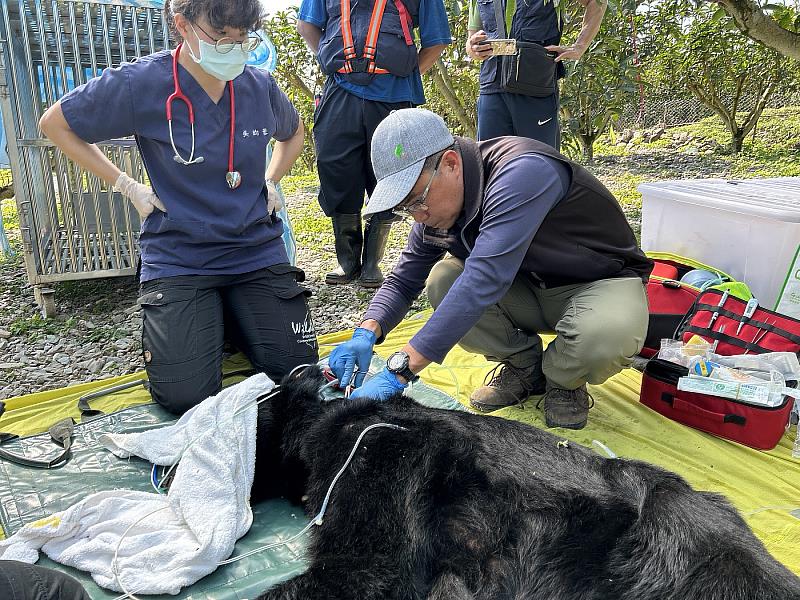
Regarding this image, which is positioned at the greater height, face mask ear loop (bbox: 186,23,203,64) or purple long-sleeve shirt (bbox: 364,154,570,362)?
face mask ear loop (bbox: 186,23,203,64)

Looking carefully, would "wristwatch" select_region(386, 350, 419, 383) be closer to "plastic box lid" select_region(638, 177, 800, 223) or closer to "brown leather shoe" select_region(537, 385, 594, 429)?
"brown leather shoe" select_region(537, 385, 594, 429)

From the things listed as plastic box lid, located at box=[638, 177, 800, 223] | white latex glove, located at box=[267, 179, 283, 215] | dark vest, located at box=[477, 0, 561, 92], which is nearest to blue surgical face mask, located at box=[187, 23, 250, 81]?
white latex glove, located at box=[267, 179, 283, 215]

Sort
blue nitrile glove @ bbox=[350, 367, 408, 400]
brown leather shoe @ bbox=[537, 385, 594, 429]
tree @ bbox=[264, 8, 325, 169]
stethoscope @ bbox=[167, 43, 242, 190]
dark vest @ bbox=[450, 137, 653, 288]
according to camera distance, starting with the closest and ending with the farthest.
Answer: blue nitrile glove @ bbox=[350, 367, 408, 400]
dark vest @ bbox=[450, 137, 653, 288]
brown leather shoe @ bbox=[537, 385, 594, 429]
stethoscope @ bbox=[167, 43, 242, 190]
tree @ bbox=[264, 8, 325, 169]

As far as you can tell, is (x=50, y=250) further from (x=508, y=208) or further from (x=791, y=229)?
(x=791, y=229)

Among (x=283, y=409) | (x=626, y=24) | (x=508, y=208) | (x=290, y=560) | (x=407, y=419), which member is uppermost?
(x=626, y=24)

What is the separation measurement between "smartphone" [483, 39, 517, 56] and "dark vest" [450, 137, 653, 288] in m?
1.38

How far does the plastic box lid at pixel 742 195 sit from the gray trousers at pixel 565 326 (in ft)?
2.80

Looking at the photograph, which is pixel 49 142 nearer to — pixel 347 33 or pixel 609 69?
pixel 347 33

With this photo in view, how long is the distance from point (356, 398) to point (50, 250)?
2.68m

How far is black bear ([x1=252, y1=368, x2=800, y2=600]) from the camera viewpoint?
1.23 meters

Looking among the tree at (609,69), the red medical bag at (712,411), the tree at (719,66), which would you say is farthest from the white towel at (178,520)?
the tree at (719,66)

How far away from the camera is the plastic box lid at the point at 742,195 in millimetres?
2764

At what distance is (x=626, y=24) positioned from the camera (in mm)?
5598

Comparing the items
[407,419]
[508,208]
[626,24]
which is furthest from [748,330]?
[626,24]
